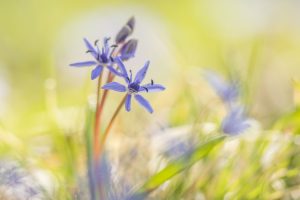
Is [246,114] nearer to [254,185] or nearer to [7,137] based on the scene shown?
[254,185]

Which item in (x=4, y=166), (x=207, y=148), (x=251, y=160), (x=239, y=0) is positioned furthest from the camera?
(x=239, y=0)

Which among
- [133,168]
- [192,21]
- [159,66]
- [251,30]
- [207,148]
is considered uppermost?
[192,21]

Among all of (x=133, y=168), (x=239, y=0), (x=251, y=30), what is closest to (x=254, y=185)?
(x=133, y=168)

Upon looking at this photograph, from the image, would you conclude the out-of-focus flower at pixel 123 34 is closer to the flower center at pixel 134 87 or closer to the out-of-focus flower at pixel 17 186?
the flower center at pixel 134 87

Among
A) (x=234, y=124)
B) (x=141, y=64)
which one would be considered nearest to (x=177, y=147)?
(x=234, y=124)

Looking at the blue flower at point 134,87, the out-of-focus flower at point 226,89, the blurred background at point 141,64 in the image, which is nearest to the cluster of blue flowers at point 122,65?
the blue flower at point 134,87
